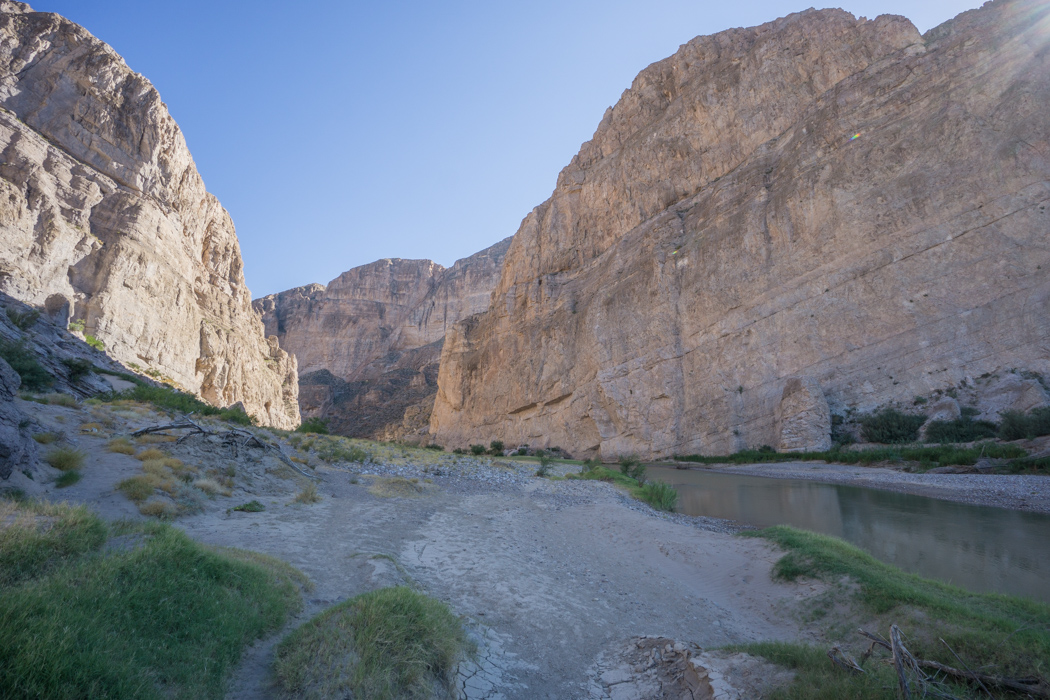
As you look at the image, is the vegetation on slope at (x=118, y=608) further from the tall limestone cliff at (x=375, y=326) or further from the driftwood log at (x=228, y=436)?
the tall limestone cliff at (x=375, y=326)

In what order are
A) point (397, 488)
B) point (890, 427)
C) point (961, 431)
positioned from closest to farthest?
point (397, 488)
point (961, 431)
point (890, 427)

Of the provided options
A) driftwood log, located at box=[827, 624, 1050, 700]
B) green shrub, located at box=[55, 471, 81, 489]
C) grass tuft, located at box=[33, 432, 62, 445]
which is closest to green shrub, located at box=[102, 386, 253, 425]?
grass tuft, located at box=[33, 432, 62, 445]

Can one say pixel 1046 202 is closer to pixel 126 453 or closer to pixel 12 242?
pixel 126 453

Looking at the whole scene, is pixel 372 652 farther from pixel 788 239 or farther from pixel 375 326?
pixel 375 326

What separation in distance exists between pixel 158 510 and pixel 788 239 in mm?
36562

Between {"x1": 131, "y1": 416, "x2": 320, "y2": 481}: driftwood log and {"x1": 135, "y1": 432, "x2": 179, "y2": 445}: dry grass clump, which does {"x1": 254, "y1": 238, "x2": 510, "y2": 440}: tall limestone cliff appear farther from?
{"x1": 135, "y1": 432, "x2": 179, "y2": 445}: dry grass clump

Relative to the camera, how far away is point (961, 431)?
68.5 feet

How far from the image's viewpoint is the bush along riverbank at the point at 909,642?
2.81 meters

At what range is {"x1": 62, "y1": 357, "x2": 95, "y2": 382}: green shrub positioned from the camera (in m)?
16.8

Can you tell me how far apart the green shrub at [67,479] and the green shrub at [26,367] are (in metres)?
10.5

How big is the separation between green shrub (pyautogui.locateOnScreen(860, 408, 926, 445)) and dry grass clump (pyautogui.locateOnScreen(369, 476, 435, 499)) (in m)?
23.3

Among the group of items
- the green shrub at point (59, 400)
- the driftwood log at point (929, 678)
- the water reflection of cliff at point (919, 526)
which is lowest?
the water reflection of cliff at point (919, 526)

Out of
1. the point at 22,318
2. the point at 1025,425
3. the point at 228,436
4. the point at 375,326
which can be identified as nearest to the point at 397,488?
the point at 228,436

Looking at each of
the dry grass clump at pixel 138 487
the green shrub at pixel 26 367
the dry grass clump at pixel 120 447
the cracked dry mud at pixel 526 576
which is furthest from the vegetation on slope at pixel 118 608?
the green shrub at pixel 26 367
